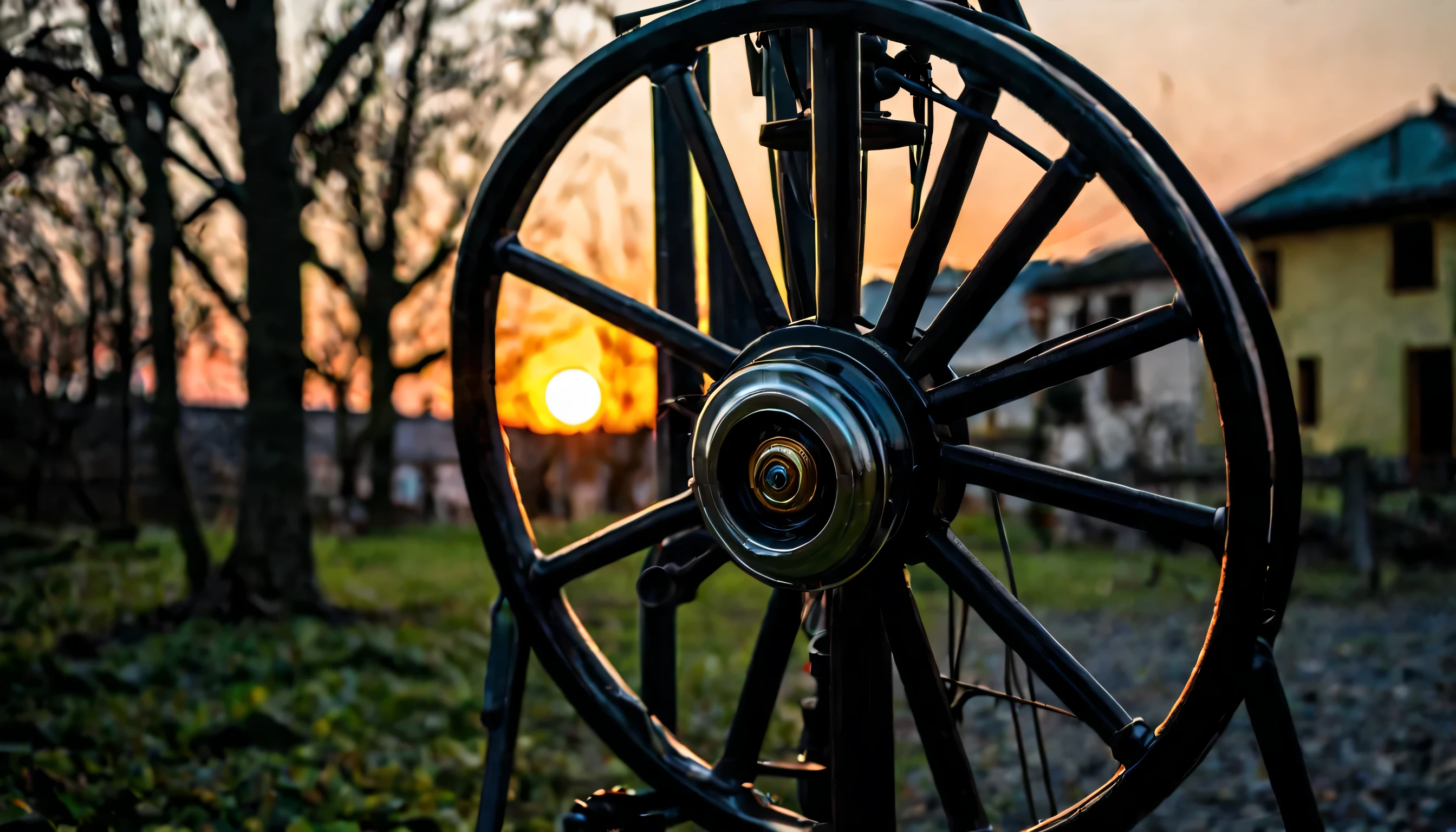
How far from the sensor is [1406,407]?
74.0ft

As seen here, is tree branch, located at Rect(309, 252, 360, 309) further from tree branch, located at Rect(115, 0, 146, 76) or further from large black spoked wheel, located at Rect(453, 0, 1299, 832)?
large black spoked wheel, located at Rect(453, 0, 1299, 832)

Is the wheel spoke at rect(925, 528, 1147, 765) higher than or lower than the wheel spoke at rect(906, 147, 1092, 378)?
lower

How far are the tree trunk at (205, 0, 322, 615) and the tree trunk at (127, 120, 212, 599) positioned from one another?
20.4 inches

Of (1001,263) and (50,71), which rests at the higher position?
(50,71)

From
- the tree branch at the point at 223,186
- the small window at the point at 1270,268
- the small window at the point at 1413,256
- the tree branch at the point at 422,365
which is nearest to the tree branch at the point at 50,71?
the tree branch at the point at 223,186

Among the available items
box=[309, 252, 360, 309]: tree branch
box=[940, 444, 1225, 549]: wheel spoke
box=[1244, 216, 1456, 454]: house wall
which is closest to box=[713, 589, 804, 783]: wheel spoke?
box=[940, 444, 1225, 549]: wheel spoke

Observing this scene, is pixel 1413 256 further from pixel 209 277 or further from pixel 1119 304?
pixel 209 277

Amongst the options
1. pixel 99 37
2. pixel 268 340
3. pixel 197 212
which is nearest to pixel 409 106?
pixel 197 212

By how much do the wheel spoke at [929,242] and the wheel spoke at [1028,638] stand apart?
36 centimetres

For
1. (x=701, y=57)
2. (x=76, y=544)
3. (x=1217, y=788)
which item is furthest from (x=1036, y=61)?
(x=76, y=544)

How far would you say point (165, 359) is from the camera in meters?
8.88

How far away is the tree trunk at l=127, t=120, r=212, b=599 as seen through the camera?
320 inches

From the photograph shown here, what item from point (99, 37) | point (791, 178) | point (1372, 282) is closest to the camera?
point (791, 178)

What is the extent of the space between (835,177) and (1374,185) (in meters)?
24.6
